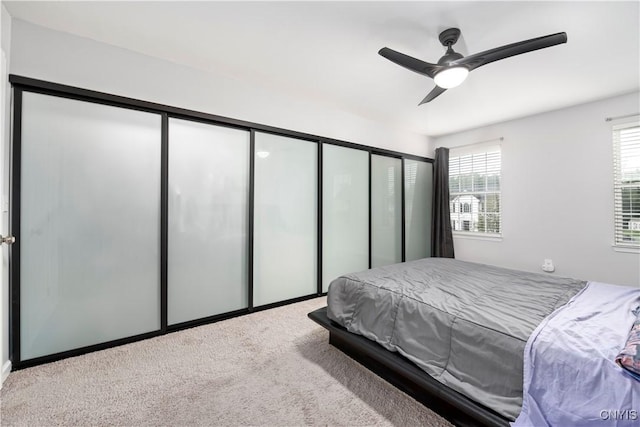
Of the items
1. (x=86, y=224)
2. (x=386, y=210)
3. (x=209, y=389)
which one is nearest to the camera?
(x=209, y=389)

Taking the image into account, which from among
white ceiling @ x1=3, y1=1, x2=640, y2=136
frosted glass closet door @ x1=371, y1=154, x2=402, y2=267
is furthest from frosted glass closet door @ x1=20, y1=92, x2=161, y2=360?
frosted glass closet door @ x1=371, y1=154, x2=402, y2=267

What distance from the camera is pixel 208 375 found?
1898mm

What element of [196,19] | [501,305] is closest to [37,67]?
[196,19]

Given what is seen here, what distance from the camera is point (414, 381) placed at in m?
1.56

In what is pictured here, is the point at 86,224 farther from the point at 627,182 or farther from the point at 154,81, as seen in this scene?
the point at 627,182

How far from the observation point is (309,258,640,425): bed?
4.31ft

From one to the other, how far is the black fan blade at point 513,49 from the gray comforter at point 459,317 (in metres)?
1.61

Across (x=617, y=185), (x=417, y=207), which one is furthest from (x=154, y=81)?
(x=617, y=185)

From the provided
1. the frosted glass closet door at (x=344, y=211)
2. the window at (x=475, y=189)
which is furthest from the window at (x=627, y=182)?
the frosted glass closet door at (x=344, y=211)

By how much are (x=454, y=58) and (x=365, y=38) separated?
70 centimetres

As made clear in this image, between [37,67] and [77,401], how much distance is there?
231cm

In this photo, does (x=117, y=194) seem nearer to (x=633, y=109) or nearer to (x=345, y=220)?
(x=345, y=220)

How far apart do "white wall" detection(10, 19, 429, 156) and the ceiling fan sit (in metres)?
1.63

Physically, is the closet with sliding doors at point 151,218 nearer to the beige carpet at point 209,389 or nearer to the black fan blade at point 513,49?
the beige carpet at point 209,389
